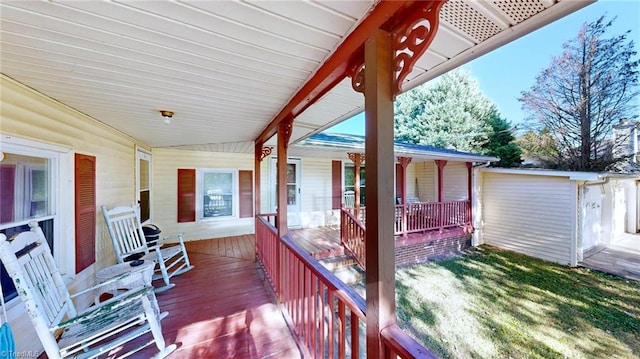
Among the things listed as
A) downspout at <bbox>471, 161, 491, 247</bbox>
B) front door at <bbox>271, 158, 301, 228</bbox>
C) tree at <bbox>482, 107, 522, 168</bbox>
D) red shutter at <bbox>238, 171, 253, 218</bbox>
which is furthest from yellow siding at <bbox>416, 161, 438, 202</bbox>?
red shutter at <bbox>238, 171, 253, 218</bbox>

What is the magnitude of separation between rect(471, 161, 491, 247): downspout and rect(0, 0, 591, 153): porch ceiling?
270 inches

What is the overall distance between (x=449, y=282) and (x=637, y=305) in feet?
8.95

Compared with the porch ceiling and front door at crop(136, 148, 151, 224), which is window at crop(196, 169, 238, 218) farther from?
the porch ceiling

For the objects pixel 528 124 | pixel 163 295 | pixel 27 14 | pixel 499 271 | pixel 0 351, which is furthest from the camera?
pixel 528 124

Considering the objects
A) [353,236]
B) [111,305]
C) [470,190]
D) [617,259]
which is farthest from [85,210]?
[617,259]

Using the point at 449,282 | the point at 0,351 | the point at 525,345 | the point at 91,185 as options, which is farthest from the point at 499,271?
the point at 91,185

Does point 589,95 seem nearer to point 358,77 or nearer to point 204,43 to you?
point 358,77

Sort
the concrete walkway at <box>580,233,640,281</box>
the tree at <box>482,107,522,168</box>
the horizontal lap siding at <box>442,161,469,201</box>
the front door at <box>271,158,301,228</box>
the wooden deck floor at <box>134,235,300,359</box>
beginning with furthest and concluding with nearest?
the tree at <box>482,107,522,168</box>, the horizontal lap siding at <box>442,161,469,201</box>, the front door at <box>271,158,301,228</box>, the concrete walkway at <box>580,233,640,281</box>, the wooden deck floor at <box>134,235,300,359</box>

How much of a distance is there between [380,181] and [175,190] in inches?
228

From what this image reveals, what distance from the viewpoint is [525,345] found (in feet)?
9.32

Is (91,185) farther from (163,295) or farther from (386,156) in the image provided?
(386,156)

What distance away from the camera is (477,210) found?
7184 millimetres

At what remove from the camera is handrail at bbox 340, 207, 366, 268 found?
478 cm

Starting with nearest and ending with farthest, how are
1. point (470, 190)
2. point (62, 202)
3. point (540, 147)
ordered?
point (62, 202)
point (470, 190)
point (540, 147)
